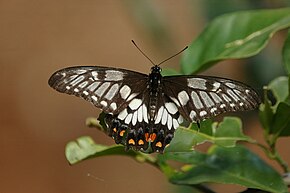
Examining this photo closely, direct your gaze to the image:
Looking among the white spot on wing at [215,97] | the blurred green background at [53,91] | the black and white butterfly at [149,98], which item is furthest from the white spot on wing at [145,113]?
the blurred green background at [53,91]

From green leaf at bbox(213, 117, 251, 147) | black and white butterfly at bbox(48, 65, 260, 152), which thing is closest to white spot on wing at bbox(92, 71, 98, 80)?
black and white butterfly at bbox(48, 65, 260, 152)

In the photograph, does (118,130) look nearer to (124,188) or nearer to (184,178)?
(184,178)

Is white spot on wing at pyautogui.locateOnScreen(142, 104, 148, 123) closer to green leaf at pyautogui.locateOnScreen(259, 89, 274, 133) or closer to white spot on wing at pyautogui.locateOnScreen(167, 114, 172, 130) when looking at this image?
white spot on wing at pyautogui.locateOnScreen(167, 114, 172, 130)

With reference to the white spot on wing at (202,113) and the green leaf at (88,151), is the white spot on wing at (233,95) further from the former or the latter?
the green leaf at (88,151)

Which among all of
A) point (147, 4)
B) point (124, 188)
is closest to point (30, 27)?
point (124, 188)

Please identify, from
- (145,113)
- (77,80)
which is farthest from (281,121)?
(77,80)

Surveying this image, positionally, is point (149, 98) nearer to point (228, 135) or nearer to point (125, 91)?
point (125, 91)

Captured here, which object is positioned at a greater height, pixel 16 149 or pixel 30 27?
pixel 30 27
